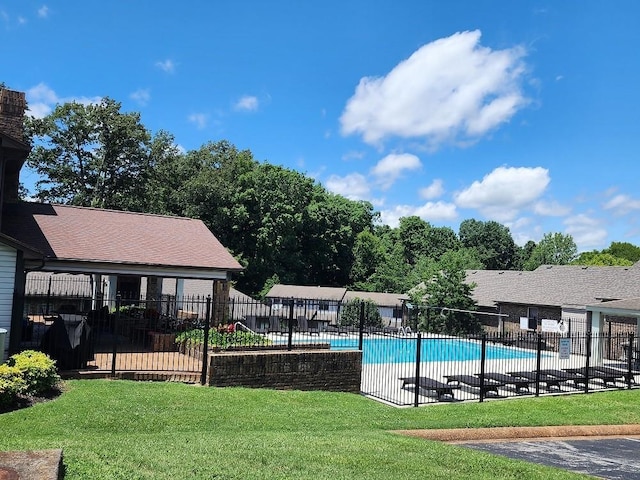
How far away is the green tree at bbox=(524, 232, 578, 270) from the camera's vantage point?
74562 millimetres

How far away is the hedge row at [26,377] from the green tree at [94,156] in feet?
112

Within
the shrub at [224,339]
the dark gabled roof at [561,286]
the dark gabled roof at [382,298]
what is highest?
the dark gabled roof at [561,286]

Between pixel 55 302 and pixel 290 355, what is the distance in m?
21.6

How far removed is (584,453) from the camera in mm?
10172

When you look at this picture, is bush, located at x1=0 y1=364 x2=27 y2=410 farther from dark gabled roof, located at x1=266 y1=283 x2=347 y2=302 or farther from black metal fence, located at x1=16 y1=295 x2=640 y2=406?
dark gabled roof, located at x1=266 y1=283 x2=347 y2=302

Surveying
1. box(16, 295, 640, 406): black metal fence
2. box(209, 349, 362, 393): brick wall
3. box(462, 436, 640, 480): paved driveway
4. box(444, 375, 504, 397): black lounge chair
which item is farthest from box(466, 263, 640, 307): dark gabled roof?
box(462, 436, 640, 480): paved driveway

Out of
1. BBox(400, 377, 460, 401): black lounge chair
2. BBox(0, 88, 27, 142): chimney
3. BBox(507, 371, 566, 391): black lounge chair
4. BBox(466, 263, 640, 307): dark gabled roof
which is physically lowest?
BBox(400, 377, 460, 401): black lounge chair

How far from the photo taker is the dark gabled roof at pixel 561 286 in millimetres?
31969

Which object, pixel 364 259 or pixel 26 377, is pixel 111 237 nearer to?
pixel 26 377

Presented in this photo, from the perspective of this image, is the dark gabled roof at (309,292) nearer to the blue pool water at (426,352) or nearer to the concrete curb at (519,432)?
the blue pool water at (426,352)

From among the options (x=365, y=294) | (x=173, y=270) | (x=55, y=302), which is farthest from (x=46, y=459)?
(x=365, y=294)

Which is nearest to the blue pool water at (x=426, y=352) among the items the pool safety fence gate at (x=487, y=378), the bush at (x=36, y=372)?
the pool safety fence gate at (x=487, y=378)

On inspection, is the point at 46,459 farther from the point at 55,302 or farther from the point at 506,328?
the point at 506,328

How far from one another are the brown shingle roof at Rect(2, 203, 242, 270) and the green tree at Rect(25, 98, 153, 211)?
22.5 meters
